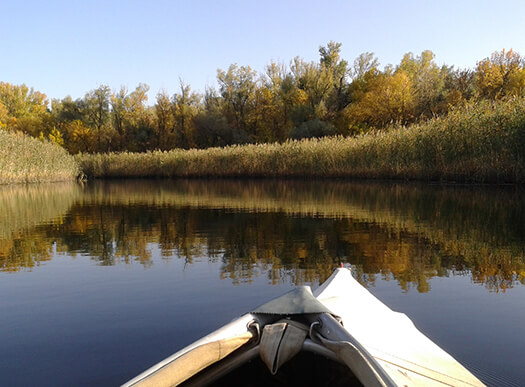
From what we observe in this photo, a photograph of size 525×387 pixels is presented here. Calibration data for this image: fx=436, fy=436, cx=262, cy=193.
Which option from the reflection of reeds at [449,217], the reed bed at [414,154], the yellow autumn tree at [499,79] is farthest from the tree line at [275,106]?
the reflection of reeds at [449,217]

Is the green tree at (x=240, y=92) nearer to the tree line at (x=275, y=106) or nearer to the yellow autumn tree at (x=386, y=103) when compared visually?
the tree line at (x=275, y=106)

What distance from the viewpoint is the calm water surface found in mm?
2877

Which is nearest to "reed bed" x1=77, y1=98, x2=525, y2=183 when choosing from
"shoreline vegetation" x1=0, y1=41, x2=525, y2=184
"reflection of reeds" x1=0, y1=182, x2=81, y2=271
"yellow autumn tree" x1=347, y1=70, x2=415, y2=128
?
"shoreline vegetation" x1=0, y1=41, x2=525, y2=184

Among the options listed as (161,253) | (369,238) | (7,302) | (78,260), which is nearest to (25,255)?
(78,260)

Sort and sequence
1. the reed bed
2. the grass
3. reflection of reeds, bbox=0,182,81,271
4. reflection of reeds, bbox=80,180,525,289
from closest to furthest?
reflection of reeds, bbox=80,180,525,289 → reflection of reeds, bbox=0,182,81,271 → the reed bed → the grass

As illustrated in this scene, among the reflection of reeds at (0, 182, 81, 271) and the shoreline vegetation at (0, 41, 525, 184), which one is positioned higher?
Answer: the shoreline vegetation at (0, 41, 525, 184)

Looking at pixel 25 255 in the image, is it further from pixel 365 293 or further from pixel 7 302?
pixel 365 293

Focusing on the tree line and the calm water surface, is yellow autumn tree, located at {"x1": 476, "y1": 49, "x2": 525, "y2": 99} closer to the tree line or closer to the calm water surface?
the tree line

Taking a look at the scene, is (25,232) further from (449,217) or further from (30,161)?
(30,161)

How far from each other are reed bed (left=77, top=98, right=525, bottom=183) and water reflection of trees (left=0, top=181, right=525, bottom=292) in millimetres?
2826

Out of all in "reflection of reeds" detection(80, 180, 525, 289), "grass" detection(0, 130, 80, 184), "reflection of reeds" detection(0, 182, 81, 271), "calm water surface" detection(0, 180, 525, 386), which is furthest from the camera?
"grass" detection(0, 130, 80, 184)

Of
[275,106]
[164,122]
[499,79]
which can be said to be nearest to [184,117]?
[164,122]

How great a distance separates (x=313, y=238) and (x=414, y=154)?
11.7 meters

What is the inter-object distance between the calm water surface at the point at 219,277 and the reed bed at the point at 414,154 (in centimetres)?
493
